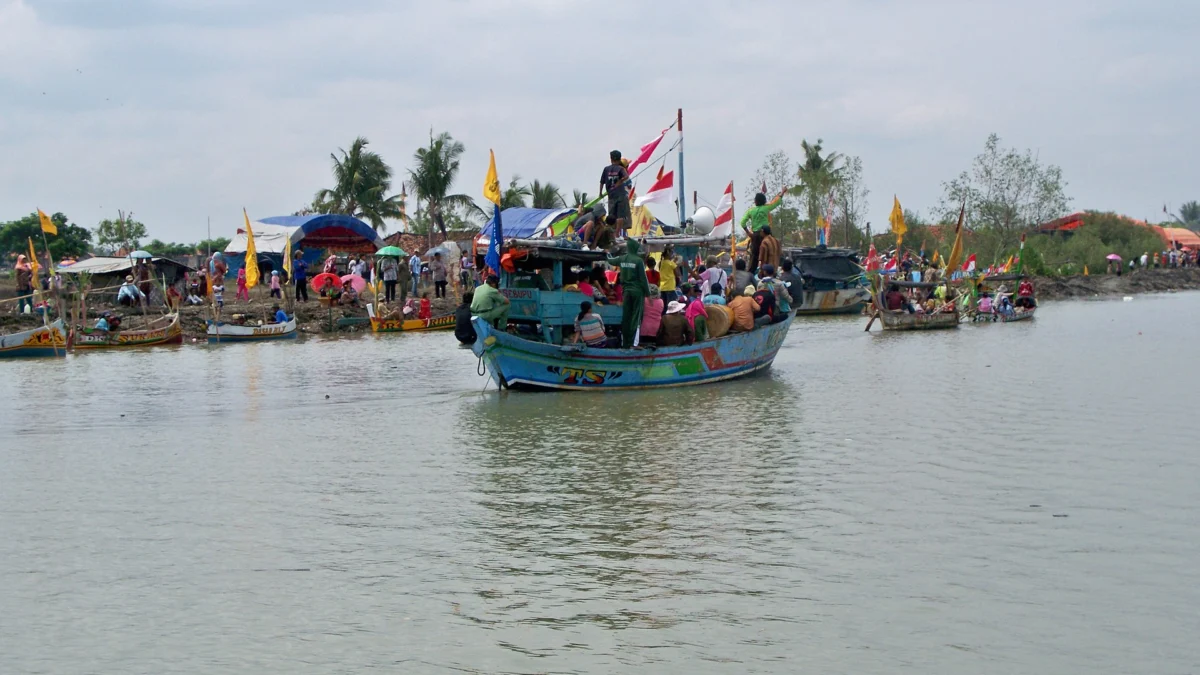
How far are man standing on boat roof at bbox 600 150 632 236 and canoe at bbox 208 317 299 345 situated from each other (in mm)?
13432

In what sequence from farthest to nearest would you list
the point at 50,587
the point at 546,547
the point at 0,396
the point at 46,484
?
the point at 0,396 → the point at 46,484 → the point at 546,547 → the point at 50,587

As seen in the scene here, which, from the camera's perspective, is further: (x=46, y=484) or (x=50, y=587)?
(x=46, y=484)

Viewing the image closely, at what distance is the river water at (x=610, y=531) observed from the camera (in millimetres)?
6727

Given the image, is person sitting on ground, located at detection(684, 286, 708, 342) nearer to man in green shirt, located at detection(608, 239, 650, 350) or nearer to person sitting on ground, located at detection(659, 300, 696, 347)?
person sitting on ground, located at detection(659, 300, 696, 347)

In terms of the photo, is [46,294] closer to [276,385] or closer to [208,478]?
[276,385]

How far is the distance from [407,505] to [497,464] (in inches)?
75.8

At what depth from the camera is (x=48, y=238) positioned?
49.1 metres

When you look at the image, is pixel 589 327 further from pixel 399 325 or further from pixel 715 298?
pixel 399 325

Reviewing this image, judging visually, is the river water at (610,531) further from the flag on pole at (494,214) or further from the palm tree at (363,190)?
the palm tree at (363,190)

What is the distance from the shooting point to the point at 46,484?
38.1 feet

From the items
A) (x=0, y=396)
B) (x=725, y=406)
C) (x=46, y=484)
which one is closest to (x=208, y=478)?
(x=46, y=484)

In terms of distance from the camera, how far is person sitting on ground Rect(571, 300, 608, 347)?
16.1 metres

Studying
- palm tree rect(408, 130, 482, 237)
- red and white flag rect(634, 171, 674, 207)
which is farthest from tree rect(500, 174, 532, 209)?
red and white flag rect(634, 171, 674, 207)

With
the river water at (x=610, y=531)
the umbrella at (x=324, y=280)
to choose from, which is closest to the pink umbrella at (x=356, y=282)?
the umbrella at (x=324, y=280)
